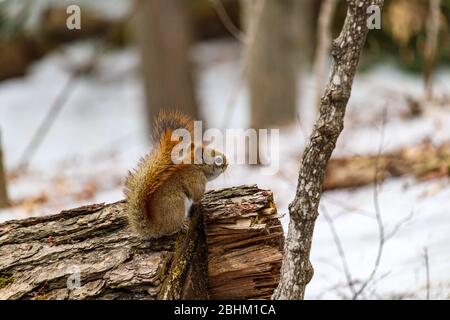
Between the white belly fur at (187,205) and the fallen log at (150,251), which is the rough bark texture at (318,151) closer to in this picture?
the fallen log at (150,251)

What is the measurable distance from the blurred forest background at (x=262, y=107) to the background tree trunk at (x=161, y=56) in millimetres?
18

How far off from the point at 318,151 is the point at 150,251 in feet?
2.92

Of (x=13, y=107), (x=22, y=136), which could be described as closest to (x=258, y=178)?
(x=22, y=136)

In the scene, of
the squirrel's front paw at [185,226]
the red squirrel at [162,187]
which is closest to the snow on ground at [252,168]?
the squirrel's front paw at [185,226]

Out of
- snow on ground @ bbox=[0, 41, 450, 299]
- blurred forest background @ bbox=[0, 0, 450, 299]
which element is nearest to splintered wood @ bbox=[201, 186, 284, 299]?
blurred forest background @ bbox=[0, 0, 450, 299]

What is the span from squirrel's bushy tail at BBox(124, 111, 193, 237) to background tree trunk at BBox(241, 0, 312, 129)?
22.6 ft

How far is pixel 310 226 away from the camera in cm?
296

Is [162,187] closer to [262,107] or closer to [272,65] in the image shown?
[262,107]

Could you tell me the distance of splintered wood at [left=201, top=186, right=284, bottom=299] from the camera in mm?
3377

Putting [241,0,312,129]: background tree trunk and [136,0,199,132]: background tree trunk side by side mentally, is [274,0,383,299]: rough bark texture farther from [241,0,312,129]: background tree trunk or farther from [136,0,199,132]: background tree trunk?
[136,0,199,132]: background tree trunk

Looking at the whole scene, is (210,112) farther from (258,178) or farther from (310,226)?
(310,226)

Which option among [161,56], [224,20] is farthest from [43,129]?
[224,20]

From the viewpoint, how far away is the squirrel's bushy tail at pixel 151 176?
125 inches

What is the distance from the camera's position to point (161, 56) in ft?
36.6
